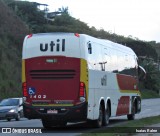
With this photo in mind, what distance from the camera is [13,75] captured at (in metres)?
53.6

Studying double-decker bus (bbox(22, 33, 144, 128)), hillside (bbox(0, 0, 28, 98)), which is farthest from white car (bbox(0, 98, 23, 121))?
hillside (bbox(0, 0, 28, 98))

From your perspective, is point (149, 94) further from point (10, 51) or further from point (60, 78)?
point (60, 78)

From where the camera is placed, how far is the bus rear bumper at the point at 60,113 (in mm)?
18656

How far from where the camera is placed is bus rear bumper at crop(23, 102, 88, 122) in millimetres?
18656

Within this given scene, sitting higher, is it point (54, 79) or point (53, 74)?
point (53, 74)

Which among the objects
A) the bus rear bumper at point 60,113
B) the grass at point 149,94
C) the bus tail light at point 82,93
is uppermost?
the bus tail light at point 82,93

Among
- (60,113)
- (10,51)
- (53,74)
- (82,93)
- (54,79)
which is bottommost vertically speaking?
(60,113)

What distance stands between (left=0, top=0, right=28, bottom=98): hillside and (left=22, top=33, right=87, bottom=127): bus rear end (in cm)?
2880

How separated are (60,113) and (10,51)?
1567 inches

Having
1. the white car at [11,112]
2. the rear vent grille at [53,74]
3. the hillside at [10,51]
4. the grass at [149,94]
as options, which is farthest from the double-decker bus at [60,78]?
the grass at [149,94]

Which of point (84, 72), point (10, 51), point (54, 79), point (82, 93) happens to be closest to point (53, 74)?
point (54, 79)

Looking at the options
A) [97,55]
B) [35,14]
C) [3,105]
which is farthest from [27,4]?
[97,55]

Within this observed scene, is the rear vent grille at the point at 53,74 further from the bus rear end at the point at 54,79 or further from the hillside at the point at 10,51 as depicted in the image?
the hillside at the point at 10,51

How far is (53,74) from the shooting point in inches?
754
